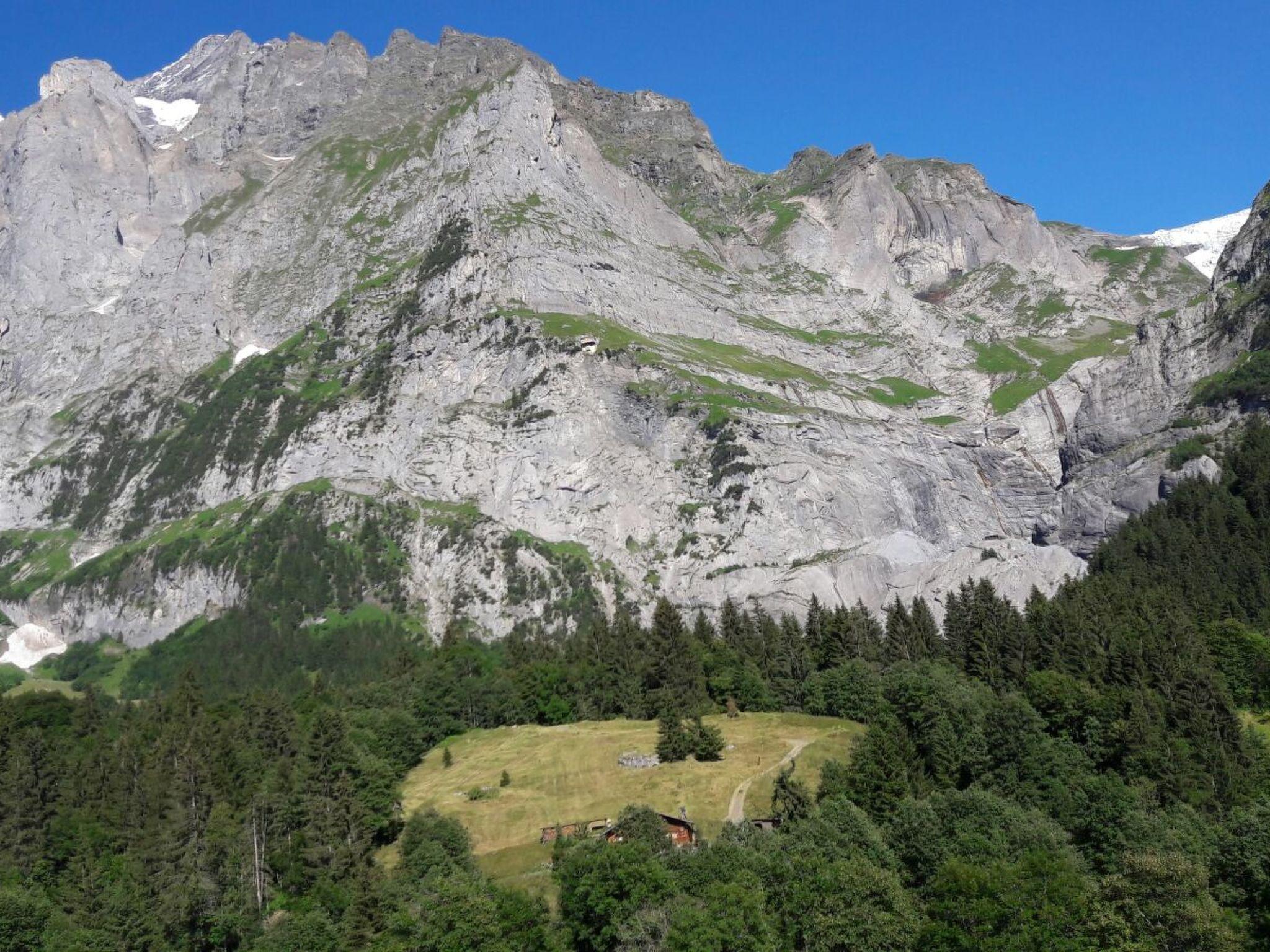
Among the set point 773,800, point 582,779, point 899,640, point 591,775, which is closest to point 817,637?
point 899,640

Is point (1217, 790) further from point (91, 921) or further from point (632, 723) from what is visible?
point (91, 921)

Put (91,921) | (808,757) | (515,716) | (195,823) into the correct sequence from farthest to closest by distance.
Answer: (515,716) < (808,757) < (195,823) < (91,921)

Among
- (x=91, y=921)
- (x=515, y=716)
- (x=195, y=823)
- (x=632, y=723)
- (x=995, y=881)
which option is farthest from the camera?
(x=515, y=716)

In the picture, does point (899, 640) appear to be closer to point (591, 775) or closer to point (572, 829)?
point (591, 775)

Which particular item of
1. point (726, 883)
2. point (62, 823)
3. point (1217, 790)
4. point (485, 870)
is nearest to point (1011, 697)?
point (1217, 790)

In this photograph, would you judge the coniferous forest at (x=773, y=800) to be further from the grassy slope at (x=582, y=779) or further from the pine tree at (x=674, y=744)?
the grassy slope at (x=582, y=779)

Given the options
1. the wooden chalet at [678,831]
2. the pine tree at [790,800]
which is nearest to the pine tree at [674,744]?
the wooden chalet at [678,831]
